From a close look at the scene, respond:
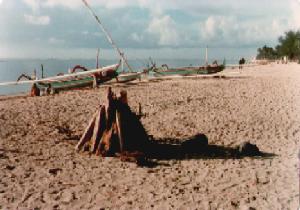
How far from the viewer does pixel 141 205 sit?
7918mm

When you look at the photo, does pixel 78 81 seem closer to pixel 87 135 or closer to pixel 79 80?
pixel 79 80

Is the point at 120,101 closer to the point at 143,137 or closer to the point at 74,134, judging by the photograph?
the point at 143,137

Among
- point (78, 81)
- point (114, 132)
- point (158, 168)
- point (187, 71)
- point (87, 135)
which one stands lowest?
point (158, 168)

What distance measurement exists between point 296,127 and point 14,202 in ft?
33.6

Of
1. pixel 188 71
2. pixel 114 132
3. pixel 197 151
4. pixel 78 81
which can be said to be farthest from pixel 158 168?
pixel 188 71

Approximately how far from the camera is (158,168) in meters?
10.3

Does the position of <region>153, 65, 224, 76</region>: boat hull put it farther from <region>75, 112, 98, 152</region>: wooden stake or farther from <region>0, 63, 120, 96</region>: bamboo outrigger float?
<region>75, 112, 98, 152</region>: wooden stake

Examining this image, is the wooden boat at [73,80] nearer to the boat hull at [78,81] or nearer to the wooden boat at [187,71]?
the boat hull at [78,81]

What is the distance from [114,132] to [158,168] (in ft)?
5.85

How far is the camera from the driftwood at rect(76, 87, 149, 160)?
37.2ft

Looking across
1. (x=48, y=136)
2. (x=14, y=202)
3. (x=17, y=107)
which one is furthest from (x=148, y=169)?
(x=17, y=107)

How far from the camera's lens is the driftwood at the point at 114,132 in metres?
11.3

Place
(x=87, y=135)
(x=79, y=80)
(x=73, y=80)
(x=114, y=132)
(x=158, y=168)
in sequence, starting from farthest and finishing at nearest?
(x=79, y=80) → (x=73, y=80) → (x=87, y=135) → (x=114, y=132) → (x=158, y=168)

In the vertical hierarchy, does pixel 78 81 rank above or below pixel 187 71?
below
